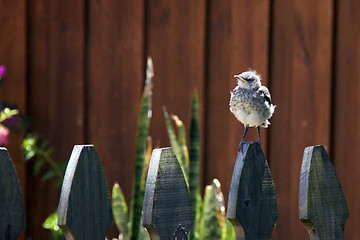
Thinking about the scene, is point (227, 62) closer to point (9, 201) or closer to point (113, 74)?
point (113, 74)

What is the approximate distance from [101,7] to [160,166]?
1.48 metres

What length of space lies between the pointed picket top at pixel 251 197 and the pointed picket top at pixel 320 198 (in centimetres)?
9

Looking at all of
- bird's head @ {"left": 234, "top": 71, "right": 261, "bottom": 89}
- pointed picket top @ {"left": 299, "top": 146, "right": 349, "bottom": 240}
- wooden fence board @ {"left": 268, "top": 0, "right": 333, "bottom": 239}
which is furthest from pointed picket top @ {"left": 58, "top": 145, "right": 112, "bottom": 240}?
wooden fence board @ {"left": 268, "top": 0, "right": 333, "bottom": 239}

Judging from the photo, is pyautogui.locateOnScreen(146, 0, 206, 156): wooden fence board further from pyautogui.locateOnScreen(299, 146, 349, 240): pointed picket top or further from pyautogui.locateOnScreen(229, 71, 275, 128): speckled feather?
pyautogui.locateOnScreen(299, 146, 349, 240): pointed picket top

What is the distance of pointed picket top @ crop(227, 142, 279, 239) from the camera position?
164 cm

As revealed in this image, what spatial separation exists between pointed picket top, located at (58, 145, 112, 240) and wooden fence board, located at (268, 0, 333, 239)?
1.44m

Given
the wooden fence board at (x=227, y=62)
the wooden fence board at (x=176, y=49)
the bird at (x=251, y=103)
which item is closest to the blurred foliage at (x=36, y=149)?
the wooden fence board at (x=176, y=49)

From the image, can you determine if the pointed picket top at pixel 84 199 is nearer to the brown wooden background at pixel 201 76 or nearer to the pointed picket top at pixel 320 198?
the pointed picket top at pixel 320 198

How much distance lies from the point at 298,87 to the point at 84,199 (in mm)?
1585

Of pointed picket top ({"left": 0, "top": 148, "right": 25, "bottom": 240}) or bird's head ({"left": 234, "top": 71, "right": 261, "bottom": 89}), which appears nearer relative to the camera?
pointed picket top ({"left": 0, "top": 148, "right": 25, "bottom": 240})

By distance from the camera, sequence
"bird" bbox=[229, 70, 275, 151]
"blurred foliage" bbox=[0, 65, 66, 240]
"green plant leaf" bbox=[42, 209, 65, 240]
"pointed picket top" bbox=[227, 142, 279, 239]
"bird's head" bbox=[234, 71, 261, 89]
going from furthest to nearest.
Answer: "blurred foliage" bbox=[0, 65, 66, 240] → "green plant leaf" bbox=[42, 209, 65, 240] → "bird's head" bbox=[234, 71, 261, 89] → "bird" bbox=[229, 70, 275, 151] → "pointed picket top" bbox=[227, 142, 279, 239]

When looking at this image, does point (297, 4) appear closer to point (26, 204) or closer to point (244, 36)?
point (244, 36)

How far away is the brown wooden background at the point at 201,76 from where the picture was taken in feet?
9.43

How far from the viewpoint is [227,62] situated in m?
2.89
